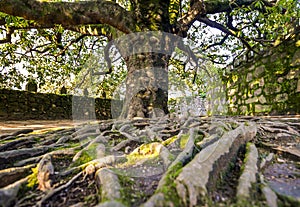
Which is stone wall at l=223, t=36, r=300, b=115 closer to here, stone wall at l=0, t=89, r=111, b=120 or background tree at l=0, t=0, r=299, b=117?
background tree at l=0, t=0, r=299, b=117

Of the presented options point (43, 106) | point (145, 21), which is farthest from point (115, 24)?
point (43, 106)

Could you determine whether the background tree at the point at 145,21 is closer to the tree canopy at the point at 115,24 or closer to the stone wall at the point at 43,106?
the tree canopy at the point at 115,24

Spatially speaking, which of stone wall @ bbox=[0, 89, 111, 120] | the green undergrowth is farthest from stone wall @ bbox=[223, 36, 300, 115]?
stone wall @ bbox=[0, 89, 111, 120]

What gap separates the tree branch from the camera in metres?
3.43

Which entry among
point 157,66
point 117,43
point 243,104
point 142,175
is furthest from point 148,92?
point 243,104

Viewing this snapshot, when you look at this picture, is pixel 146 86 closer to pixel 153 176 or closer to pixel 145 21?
pixel 145 21

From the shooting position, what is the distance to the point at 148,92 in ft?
11.8

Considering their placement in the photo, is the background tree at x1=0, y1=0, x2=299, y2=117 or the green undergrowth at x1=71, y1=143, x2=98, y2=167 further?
the background tree at x1=0, y1=0, x2=299, y2=117

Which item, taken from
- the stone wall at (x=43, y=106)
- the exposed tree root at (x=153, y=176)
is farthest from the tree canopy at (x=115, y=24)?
the exposed tree root at (x=153, y=176)

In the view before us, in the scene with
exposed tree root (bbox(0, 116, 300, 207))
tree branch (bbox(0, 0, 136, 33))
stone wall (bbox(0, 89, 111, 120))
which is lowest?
exposed tree root (bbox(0, 116, 300, 207))

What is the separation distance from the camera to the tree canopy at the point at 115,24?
12.1ft

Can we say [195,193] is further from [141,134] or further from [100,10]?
[100,10]

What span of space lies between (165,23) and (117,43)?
1.01 metres

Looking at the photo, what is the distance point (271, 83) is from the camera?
474cm
